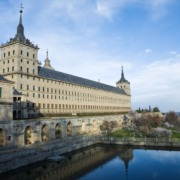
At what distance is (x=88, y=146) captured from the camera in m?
46.0

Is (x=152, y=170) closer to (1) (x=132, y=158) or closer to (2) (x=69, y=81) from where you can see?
(1) (x=132, y=158)

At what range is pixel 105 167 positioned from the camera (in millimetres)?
31625

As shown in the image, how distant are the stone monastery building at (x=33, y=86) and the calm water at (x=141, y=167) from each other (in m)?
17.8

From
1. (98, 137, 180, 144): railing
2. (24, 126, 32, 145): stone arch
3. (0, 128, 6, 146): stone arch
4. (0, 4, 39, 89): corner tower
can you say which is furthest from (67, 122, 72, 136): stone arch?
(0, 128, 6, 146): stone arch

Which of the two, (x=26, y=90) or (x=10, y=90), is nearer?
(x=10, y=90)

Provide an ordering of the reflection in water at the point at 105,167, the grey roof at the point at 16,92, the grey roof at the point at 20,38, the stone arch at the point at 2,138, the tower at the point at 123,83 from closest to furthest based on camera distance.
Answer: the reflection in water at the point at 105,167, the stone arch at the point at 2,138, the grey roof at the point at 16,92, the grey roof at the point at 20,38, the tower at the point at 123,83

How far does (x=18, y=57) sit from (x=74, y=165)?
92.5ft

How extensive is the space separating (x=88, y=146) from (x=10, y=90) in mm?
21760

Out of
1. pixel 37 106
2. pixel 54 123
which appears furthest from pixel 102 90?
pixel 54 123

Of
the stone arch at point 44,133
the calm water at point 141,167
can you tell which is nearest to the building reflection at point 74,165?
the calm water at point 141,167

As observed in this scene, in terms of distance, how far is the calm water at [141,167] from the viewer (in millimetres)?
27375

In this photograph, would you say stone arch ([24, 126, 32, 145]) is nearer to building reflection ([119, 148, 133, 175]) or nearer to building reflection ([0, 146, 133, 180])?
building reflection ([0, 146, 133, 180])

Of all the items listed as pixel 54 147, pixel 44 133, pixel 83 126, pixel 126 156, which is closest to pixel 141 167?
pixel 126 156

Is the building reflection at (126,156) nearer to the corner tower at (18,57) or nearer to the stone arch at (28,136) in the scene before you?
the stone arch at (28,136)
